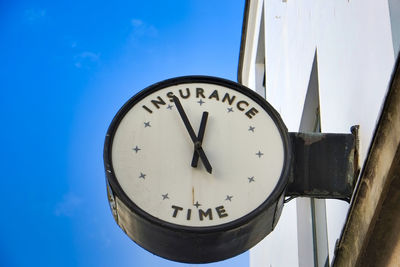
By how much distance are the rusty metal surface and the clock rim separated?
0.17 metres

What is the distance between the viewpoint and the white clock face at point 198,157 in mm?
4609

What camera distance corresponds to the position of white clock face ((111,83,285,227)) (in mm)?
4609

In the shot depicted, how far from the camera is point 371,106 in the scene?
4.74 m

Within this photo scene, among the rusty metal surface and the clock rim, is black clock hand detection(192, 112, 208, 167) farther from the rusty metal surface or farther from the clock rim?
the rusty metal surface

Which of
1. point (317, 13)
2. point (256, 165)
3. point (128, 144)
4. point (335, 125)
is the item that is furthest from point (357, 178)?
point (317, 13)

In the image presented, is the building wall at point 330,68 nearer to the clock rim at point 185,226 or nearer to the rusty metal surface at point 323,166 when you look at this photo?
the rusty metal surface at point 323,166

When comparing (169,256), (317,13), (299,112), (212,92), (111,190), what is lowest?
(169,256)

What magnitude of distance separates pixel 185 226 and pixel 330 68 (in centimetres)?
232

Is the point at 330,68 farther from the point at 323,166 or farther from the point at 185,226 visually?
the point at 185,226

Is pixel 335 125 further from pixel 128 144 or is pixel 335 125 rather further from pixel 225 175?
pixel 128 144

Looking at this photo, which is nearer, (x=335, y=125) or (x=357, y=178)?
(x=357, y=178)

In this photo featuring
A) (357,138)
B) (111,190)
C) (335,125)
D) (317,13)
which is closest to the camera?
(111,190)

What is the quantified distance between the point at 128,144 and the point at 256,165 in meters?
0.83

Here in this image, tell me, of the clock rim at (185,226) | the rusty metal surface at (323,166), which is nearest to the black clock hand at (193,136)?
the clock rim at (185,226)
